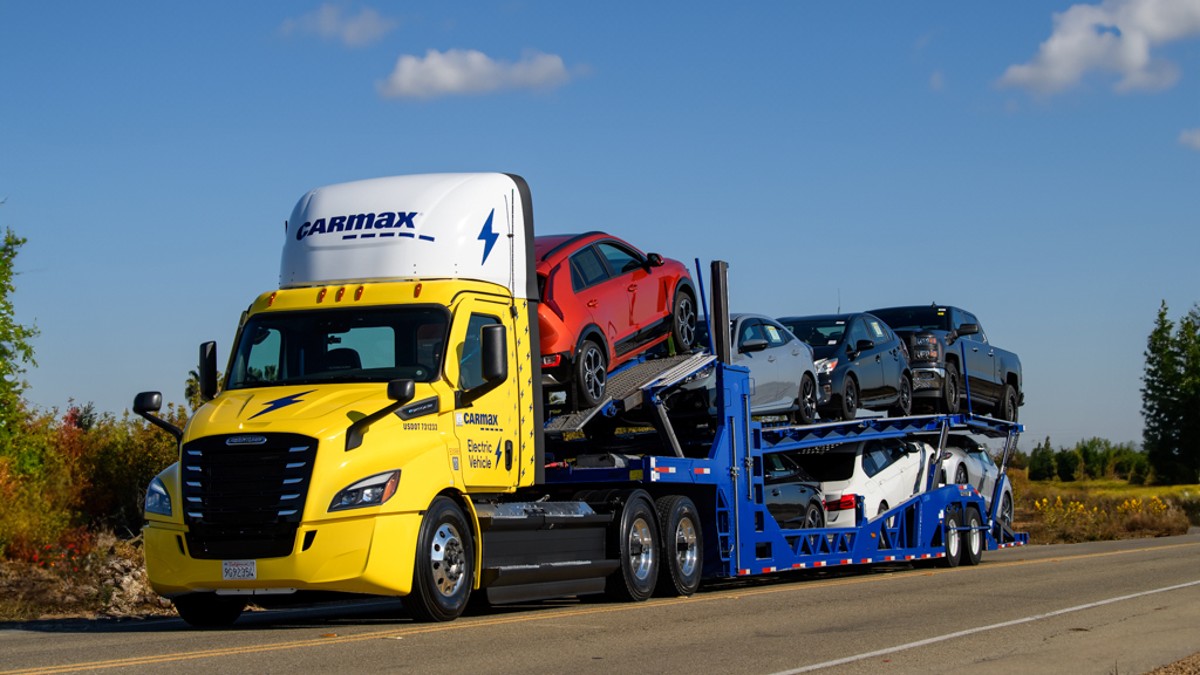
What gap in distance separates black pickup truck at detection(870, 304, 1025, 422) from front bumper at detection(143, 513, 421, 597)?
490 inches

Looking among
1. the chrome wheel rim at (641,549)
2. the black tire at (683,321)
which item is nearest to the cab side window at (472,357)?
the chrome wheel rim at (641,549)

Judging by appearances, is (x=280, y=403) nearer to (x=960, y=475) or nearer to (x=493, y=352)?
(x=493, y=352)

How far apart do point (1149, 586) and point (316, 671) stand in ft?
36.5

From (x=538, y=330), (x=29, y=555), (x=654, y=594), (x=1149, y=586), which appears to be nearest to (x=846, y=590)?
(x=654, y=594)

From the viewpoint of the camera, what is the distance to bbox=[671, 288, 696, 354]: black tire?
55.2ft

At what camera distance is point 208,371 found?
12484mm

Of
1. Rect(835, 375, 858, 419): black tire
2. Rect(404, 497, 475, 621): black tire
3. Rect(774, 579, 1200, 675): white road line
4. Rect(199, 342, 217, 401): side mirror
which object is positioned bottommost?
Rect(774, 579, 1200, 675): white road line

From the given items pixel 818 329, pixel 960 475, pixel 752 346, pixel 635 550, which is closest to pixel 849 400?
pixel 818 329

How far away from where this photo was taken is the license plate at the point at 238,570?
1091 centimetres

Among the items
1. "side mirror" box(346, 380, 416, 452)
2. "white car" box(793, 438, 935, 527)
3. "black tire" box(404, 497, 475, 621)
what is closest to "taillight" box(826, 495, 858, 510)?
"white car" box(793, 438, 935, 527)

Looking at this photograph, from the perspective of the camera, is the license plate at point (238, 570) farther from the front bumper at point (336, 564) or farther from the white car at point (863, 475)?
the white car at point (863, 475)

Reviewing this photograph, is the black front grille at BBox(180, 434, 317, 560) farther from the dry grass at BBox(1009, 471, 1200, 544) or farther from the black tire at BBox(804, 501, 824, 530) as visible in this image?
the dry grass at BBox(1009, 471, 1200, 544)

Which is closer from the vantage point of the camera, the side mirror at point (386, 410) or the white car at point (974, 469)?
the side mirror at point (386, 410)

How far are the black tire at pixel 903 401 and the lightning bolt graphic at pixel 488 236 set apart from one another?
967 cm
